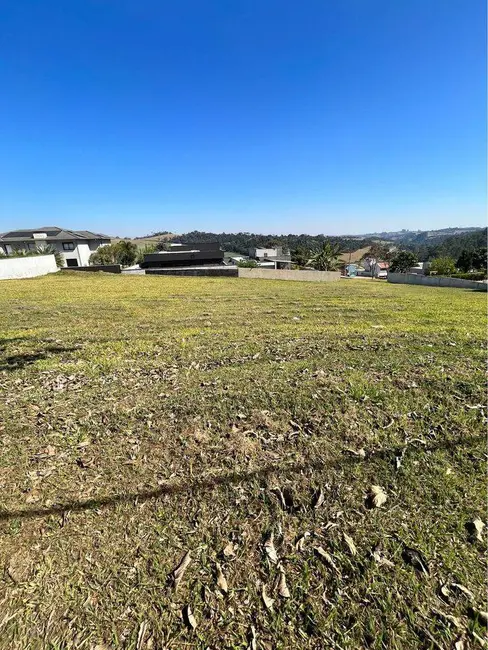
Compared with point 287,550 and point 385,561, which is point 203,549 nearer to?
point 287,550

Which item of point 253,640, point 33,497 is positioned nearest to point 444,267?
point 253,640

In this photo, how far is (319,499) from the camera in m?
Answer: 1.93

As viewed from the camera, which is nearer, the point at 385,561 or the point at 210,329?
the point at 385,561

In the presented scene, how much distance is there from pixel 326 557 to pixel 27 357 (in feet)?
13.9

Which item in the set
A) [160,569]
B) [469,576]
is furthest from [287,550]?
[469,576]

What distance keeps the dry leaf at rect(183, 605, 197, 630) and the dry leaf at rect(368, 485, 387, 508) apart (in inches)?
44.4

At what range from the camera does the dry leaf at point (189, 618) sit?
4.40ft

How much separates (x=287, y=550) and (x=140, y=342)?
3.80 m

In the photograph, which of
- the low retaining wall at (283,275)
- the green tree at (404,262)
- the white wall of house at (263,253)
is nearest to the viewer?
the low retaining wall at (283,275)

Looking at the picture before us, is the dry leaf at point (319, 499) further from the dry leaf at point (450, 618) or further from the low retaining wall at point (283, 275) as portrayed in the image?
the low retaining wall at point (283, 275)

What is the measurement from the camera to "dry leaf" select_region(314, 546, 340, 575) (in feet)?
5.08

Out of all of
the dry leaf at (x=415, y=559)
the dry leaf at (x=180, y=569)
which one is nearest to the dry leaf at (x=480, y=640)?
the dry leaf at (x=415, y=559)

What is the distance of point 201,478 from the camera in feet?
6.82

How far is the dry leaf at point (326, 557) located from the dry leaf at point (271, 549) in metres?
0.22
